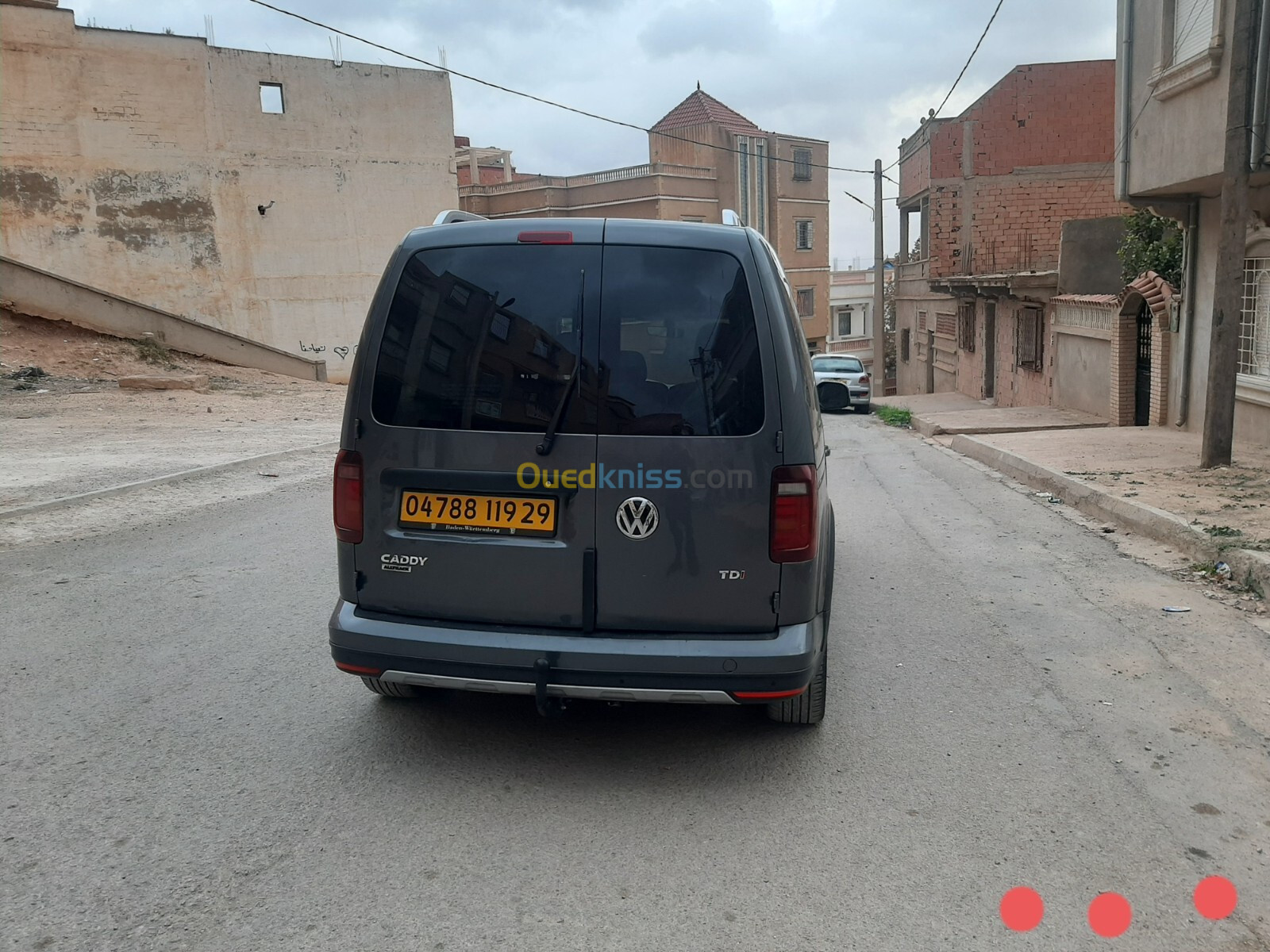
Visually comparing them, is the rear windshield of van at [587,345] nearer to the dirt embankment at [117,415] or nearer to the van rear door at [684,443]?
the van rear door at [684,443]

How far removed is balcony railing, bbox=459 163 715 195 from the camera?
4622 cm

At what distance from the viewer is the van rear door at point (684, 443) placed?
141 inches

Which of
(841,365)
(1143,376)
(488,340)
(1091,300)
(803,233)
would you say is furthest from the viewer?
(803,233)

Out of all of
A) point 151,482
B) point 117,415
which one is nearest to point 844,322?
point 117,415

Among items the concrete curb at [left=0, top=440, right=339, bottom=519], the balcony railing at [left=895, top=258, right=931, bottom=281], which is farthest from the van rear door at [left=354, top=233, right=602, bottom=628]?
the balcony railing at [left=895, top=258, right=931, bottom=281]

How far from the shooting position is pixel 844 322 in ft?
237

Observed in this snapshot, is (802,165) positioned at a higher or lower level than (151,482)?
higher

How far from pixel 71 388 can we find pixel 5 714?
17.1 m

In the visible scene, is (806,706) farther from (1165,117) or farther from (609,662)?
(1165,117)

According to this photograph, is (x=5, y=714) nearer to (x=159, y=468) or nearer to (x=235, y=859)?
(x=235, y=859)

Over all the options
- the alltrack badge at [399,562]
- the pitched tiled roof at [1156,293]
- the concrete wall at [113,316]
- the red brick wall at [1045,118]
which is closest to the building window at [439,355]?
the alltrack badge at [399,562]

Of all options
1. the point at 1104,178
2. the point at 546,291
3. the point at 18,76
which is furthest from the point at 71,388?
the point at 1104,178

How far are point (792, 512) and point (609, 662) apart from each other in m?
0.84

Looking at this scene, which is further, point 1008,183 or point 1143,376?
point 1008,183
